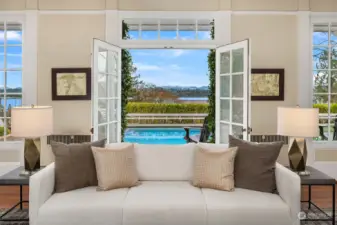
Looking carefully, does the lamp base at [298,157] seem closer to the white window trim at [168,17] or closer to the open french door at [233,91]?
the open french door at [233,91]

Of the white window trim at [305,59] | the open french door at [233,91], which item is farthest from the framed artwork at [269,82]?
the open french door at [233,91]

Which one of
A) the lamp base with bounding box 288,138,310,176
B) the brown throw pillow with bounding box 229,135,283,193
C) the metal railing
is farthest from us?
the metal railing

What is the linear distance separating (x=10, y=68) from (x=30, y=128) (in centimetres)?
266

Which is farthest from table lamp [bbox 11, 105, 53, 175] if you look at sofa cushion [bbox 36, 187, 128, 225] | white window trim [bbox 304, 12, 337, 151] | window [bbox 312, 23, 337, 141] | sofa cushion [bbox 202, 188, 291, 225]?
window [bbox 312, 23, 337, 141]

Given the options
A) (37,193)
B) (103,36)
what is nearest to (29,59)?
(103,36)

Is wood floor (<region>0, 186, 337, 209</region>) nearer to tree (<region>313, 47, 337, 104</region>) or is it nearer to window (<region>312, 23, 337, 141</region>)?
window (<region>312, 23, 337, 141</region>)

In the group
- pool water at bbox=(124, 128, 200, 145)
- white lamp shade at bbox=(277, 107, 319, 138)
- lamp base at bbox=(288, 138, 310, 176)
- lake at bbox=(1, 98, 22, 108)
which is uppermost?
lake at bbox=(1, 98, 22, 108)

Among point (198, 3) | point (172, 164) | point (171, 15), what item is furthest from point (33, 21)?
point (172, 164)

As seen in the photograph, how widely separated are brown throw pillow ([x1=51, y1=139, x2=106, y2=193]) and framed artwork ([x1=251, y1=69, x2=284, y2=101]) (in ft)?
10.5

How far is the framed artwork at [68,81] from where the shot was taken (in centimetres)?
571

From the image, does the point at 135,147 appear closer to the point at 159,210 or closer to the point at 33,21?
the point at 159,210

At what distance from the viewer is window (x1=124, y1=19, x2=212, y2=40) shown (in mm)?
5832

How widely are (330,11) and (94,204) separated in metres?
4.92

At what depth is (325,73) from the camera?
5.89 metres
